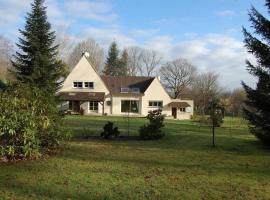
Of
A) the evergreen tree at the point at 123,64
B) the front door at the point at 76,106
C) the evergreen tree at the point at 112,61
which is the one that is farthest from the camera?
the evergreen tree at the point at 112,61

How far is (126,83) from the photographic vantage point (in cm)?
5909

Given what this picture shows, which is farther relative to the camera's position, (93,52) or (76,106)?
(93,52)

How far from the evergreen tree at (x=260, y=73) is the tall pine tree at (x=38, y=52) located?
65.7 feet

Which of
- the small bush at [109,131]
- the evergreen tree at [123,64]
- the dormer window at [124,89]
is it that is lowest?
the small bush at [109,131]

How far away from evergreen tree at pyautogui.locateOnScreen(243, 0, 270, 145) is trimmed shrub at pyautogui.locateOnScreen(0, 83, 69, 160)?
7.71 m

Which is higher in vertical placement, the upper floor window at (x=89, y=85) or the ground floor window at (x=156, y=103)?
the upper floor window at (x=89, y=85)

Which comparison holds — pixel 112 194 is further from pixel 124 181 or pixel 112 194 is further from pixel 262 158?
pixel 262 158

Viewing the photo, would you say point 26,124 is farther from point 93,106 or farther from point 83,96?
point 93,106

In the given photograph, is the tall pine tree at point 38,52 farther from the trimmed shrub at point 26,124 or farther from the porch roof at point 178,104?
the porch roof at point 178,104

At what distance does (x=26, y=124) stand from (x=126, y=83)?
153 ft

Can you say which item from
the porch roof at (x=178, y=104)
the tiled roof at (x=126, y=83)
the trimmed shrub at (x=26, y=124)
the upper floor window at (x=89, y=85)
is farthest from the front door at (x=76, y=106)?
the trimmed shrub at (x=26, y=124)

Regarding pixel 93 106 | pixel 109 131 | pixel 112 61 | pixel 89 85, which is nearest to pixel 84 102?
pixel 93 106

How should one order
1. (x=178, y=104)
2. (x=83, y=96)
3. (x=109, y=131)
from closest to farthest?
(x=109, y=131)
(x=83, y=96)
(x=178, y=104)

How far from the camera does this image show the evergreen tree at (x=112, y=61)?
100406 millimetres
